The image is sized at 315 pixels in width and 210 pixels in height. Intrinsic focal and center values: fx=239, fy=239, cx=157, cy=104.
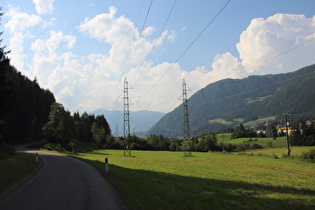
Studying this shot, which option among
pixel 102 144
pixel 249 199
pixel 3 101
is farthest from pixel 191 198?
pixel 102 144

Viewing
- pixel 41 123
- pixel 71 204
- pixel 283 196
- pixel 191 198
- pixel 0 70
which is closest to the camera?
pixel 71 204

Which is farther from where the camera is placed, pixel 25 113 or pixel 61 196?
pixel 25 113

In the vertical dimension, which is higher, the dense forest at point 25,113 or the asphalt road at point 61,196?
the dense forest at point 25,113

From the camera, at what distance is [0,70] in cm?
2127

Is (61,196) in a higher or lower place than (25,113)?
lower

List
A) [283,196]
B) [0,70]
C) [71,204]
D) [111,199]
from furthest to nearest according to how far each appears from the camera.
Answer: [0,70]
[283,196]
[111,199]
[71,204]

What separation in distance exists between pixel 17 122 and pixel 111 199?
76555mm

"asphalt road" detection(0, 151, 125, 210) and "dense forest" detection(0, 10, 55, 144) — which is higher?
"dense forest" detection(0, 10, 55, 144)

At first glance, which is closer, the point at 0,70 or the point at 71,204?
the point at 71,204

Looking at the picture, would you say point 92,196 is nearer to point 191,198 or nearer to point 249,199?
point 191,198

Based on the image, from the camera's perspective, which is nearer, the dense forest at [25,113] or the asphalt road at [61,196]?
the asphalt road at [61,196]

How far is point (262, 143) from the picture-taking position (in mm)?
119250

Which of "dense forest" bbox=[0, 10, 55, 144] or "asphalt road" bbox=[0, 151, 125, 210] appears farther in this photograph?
"dense forest" bbox=[0, 10, 55, 144]

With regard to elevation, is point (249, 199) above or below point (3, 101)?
below
